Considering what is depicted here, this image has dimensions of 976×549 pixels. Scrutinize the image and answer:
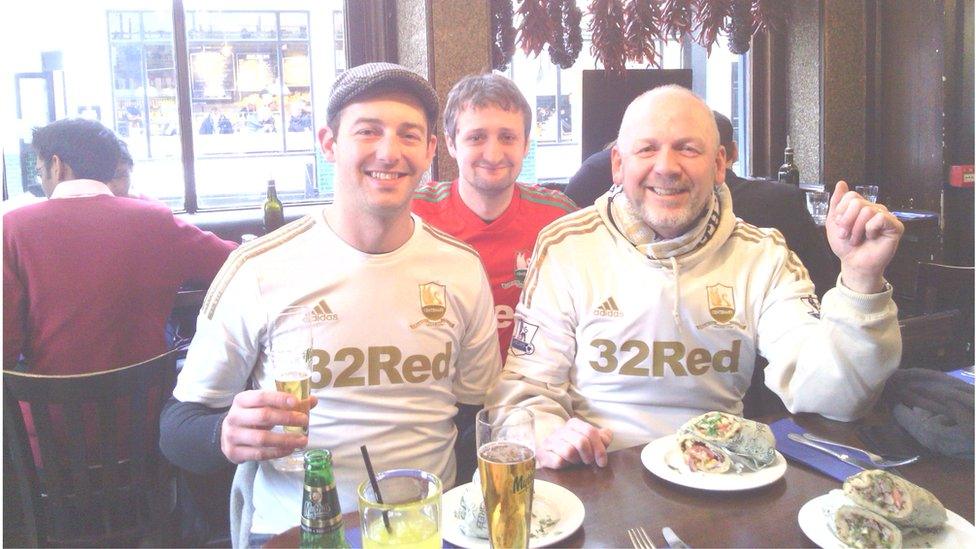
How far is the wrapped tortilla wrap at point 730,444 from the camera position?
138 cm

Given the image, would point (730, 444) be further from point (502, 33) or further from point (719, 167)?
point (502, 33)

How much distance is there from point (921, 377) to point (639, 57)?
311 cm

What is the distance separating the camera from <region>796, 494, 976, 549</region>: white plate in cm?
113

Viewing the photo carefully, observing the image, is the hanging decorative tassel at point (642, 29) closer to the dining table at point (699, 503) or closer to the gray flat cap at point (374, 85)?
the gray flat cap at point (374, 85)

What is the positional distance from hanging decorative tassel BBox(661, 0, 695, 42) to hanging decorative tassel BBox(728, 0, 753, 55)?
26cm

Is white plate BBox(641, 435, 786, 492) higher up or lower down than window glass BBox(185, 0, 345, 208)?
lower down

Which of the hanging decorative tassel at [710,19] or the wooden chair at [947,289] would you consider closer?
the wooden chair at [947,289]

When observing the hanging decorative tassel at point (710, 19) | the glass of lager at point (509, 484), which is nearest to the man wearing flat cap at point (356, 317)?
the glass of lager at point (509, 484)

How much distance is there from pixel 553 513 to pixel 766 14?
434 cm

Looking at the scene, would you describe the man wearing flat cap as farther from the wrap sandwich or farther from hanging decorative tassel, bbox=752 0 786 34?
hanging decorative tassel, bbox=752 0 786 34

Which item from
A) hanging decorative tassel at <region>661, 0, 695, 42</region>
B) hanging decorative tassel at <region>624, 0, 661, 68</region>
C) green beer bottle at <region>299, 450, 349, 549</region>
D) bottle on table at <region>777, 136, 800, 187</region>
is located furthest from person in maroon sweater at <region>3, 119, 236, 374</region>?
bottle on table at <region>777, 136, 800, 187</region>

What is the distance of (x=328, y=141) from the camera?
6.15 ft

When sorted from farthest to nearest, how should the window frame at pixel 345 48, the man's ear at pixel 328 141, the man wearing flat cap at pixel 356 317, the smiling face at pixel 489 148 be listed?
the window frame at pixel 345 48 → the smiling face at pixel 489 148 → the man's ear at pixel 328 141 → the man wearing flat cap at pixel 356 317

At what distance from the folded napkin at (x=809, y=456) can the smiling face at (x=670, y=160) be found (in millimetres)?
568
